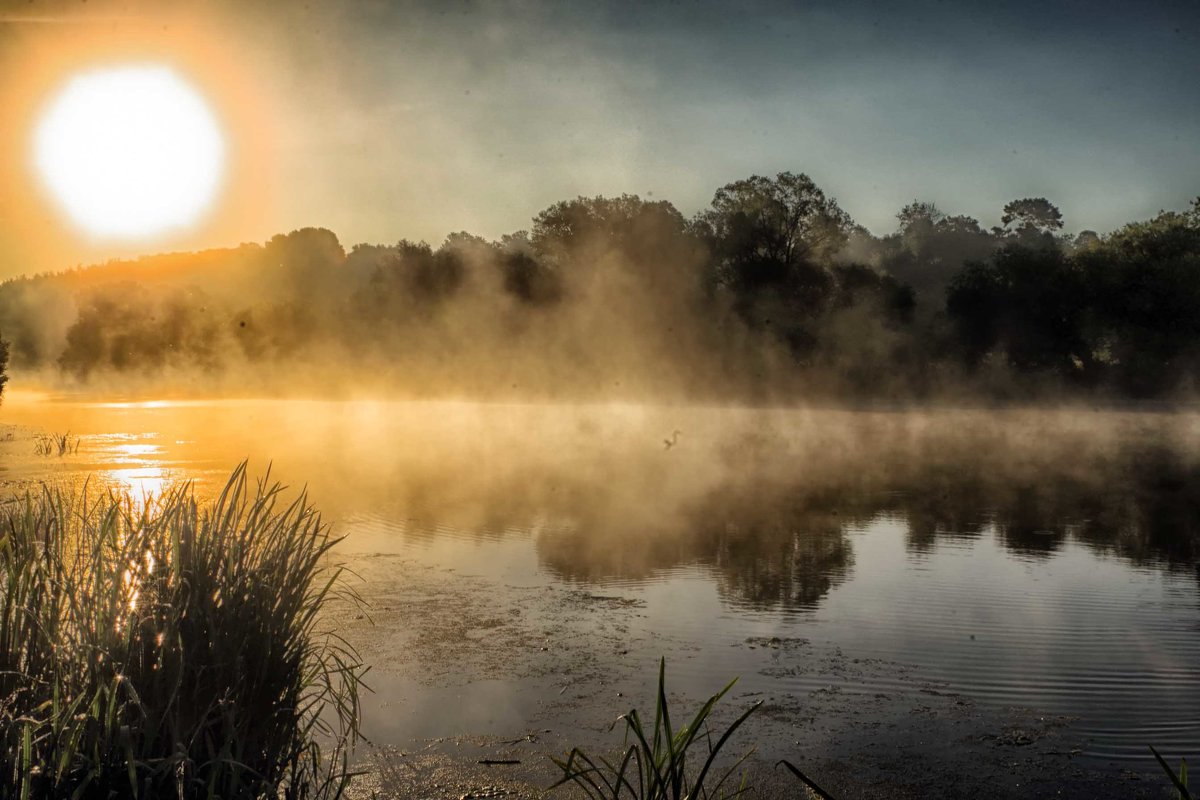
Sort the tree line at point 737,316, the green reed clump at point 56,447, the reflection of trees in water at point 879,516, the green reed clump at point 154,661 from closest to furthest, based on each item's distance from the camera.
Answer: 1. the green reed clump at point 154,661
2. the reflection of trees in water at point 879,516
3. the green reed clump at point 56,447
4. the tree line at point 737,316

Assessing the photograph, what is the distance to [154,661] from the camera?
15.9ft

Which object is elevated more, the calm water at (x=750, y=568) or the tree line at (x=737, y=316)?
the tree line at (x=737, y=316)

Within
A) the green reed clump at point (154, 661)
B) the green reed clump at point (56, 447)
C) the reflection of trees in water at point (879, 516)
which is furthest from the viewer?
the green reed clump at point (56, 447)

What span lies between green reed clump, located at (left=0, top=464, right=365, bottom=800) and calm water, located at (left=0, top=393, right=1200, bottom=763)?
165 centimetres

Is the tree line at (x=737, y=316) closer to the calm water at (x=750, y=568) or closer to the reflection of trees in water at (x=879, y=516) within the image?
the calm water at (x=750, y=568)

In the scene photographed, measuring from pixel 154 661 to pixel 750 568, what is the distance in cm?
896

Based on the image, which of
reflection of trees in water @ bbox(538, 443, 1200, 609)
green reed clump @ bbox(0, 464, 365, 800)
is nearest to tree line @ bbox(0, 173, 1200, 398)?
reflection of trees in water @ bbox(538, 443, 1200, 609)

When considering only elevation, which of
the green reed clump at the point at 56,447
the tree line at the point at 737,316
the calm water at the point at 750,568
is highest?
the tree line at the point at 737,316

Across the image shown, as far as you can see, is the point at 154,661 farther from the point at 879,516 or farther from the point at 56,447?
the point at 56,447

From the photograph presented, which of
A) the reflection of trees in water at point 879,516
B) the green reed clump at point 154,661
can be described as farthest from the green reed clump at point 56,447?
the green reed clump at point 154,661

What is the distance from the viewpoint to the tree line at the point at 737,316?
2125 inches

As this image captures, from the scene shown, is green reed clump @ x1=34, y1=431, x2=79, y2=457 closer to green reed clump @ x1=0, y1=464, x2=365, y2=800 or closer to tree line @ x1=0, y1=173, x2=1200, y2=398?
green reed clump @ x1=0, y1=464, x2=365, y2=800

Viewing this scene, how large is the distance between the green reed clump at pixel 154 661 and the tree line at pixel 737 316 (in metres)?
52.5

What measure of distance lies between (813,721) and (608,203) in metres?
62.5
